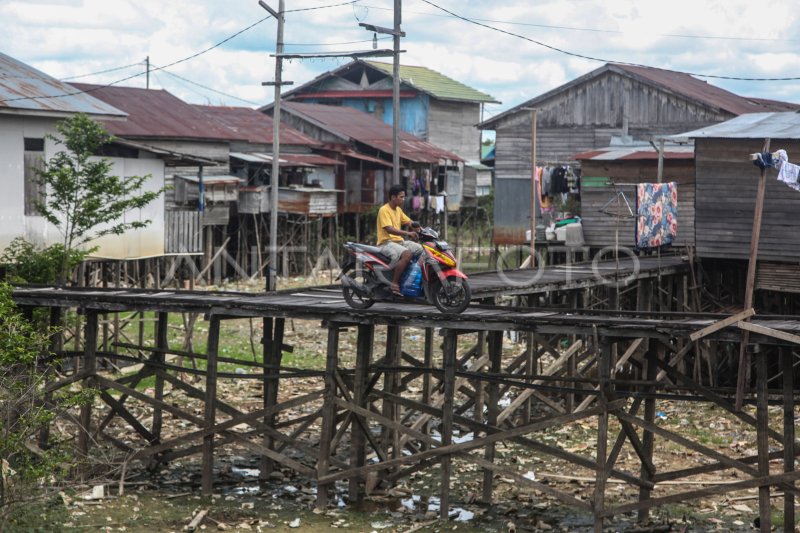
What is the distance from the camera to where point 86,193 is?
24.0 metres

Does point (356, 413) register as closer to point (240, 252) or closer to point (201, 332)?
point (201, 332)

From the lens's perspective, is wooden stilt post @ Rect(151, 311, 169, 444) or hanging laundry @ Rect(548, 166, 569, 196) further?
hanging laundry @ Rect(548, 166, 569, 196)

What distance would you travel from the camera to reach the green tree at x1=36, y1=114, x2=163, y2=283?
75.6 ft

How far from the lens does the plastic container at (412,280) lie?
49.7 ft

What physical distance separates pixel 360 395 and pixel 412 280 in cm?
178

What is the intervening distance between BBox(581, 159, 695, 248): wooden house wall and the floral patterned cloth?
131cm

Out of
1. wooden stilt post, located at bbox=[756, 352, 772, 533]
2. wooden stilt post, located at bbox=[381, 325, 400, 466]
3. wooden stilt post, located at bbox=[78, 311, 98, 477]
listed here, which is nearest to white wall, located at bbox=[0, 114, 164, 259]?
wooden stilt post, located at bbox=[78, 311, 98, 477]

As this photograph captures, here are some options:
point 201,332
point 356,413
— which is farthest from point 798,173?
point 201,332

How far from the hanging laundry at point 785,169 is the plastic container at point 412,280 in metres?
4.53

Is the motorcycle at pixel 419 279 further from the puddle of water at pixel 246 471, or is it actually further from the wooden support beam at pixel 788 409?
the wooden support beam at pixel 788 409

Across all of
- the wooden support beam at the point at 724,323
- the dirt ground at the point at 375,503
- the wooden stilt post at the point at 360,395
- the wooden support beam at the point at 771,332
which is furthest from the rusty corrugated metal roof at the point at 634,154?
the wooden support beam at the point at 771,332

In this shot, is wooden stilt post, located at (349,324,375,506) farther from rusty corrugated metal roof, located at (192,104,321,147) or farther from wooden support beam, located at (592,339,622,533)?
rusty corrugated metal roof, located at (192,104,321,147)

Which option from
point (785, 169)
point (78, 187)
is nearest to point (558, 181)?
point (78, 187)

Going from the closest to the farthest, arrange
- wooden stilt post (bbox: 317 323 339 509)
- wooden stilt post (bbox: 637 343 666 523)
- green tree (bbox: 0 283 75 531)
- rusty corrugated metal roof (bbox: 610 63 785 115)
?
green tree (bbox: 0 283 75 531), wooden stilt post (bbox: 637 343 666 523), wooden stilt post (bbox: 317 323 339 509), rusty corrugated metal roof (bbox: 610 63 785 115)
